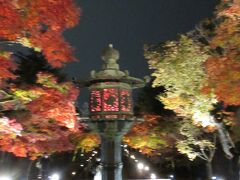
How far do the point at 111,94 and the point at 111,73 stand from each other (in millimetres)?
973

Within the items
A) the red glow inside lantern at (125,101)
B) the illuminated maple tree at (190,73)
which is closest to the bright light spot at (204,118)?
the illuminated maple tree at (190,73)

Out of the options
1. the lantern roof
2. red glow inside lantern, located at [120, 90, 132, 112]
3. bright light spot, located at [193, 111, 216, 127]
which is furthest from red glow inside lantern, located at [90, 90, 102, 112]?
bright light spot, located at [193, 111, 216, 127]

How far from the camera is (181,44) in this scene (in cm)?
1348

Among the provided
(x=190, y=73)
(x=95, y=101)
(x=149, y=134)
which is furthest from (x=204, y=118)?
(x=149, y=134)

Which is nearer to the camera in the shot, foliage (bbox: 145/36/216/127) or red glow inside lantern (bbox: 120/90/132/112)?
red glow inside lantern (bbox: 120/90/132/112)

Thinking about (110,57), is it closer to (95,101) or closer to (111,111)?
(95,101)

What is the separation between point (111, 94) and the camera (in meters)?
12.1

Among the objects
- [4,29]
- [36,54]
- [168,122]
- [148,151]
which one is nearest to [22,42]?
[4,29]

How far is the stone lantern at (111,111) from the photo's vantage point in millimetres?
12070

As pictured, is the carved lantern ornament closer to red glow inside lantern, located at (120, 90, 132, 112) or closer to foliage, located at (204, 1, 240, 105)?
red glow inside lantern, located at (120, 90, 132, 112)

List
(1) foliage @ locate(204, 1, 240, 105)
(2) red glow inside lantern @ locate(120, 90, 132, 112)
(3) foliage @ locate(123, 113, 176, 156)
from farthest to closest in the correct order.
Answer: (3) foliage @ locate(123, 113, 176, 156)
(2) red glow inside lantern @ locate(120, 90, 132, 112)
(1) foliage @ locate(204, 1, 240, 105)

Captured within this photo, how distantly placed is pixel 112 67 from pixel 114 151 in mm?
3182

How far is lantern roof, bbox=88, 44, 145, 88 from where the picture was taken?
1234cm

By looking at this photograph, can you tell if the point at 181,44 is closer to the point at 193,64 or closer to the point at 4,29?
the point at 193,64
